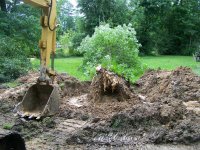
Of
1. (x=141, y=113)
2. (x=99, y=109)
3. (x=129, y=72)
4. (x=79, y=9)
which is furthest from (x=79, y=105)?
(x=79, y=9)

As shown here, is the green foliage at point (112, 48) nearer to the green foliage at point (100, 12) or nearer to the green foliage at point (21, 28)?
the green foliage at point (21, 28)

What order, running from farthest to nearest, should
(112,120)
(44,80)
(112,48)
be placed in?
(112,48)
(44,80)
(112,120)

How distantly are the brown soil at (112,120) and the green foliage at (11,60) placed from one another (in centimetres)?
403

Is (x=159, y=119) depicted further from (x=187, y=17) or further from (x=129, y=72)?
(x=187, y=17)

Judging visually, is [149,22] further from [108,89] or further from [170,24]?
[108,89]

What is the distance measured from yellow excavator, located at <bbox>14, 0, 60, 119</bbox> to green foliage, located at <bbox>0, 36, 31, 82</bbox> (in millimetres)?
5539

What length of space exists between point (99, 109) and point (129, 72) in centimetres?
436

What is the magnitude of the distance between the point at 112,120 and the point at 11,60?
802cm

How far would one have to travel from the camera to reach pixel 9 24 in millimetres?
14852

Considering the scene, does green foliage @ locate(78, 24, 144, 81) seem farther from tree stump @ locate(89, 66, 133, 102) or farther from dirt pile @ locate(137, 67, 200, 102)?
tree stump @ locate(89, 66, 133, 102)

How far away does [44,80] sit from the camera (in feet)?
24.3

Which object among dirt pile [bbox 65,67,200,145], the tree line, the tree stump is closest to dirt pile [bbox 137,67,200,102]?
dirt pile [bbox 65,67,200,145]

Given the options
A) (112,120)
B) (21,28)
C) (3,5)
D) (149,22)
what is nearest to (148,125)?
(112,120)

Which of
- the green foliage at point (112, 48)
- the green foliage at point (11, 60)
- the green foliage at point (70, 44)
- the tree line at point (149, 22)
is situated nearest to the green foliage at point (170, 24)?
the tree line at point (149, 22)
